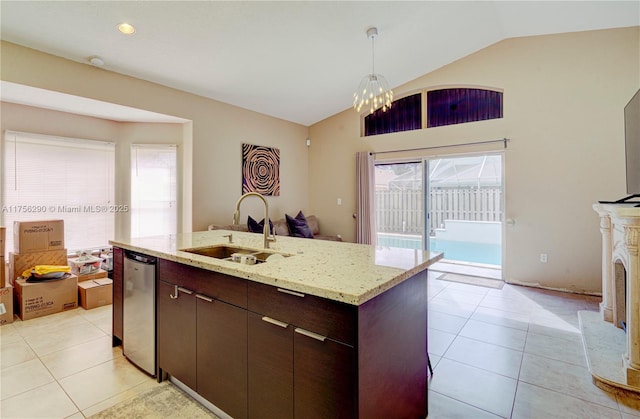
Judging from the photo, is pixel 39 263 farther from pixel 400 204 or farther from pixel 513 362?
pixel 400 204

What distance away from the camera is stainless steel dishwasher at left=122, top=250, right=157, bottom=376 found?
6.74 ft

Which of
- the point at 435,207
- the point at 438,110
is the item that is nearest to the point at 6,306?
the point at 435,207

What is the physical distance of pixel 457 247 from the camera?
224 inches

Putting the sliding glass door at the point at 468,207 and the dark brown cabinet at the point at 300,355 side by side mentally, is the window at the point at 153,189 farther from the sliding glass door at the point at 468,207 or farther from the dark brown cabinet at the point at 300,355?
the sliding glass door at the point at 468,207

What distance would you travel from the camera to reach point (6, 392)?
1.96m

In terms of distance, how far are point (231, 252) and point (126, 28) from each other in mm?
2243

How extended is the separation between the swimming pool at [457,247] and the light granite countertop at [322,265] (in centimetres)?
357

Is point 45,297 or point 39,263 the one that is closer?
point 45,297

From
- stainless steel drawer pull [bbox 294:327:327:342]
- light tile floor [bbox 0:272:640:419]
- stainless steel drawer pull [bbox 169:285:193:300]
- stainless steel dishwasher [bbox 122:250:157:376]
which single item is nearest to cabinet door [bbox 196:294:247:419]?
stainless steel drawer pull [bbox 169:285:193:300]

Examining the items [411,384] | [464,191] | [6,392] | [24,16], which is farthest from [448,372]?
[24,16]

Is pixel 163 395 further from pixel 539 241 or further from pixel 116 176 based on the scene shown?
pixel 539 241

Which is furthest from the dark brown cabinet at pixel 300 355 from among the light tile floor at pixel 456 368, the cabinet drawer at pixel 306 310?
the light tile floor at pixel 456 368

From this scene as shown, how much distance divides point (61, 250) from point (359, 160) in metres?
4.48

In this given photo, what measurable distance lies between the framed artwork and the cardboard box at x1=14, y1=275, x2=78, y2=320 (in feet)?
8.13
